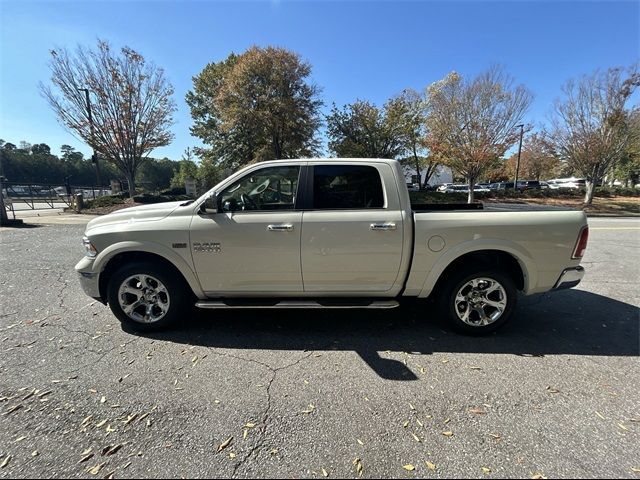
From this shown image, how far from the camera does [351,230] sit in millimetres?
3357

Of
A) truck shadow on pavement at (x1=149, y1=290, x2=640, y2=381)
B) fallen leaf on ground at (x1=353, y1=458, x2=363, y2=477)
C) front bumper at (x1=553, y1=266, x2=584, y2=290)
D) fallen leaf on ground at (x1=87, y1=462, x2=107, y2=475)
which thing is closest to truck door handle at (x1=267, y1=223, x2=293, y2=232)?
truck shadow on pavement at (x1=149, y1=290, x2=640, y2=381)

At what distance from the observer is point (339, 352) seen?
327cm

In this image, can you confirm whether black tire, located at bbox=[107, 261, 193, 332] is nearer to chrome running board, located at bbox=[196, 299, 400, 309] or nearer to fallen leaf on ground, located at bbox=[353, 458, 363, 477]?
chrome running board, located at bbox=[196, 299, 400, 309]

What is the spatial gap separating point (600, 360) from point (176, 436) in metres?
3.78

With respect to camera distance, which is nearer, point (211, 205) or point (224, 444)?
point (224, 444)

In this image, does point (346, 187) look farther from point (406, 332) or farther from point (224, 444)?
point (224, 444)

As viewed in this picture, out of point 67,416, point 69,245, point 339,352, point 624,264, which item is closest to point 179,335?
point 67,416

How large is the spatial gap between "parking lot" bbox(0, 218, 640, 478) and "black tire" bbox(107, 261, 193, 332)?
0.16 meters

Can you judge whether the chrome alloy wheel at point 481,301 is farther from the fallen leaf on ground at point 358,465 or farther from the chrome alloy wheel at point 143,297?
the chrome alloy wheel at point 143,297

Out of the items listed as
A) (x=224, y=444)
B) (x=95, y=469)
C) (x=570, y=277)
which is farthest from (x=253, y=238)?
(x=570, y=277)

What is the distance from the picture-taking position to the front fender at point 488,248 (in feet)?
11.0

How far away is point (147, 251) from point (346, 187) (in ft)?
7.38

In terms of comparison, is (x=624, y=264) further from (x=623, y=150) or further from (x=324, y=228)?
(x=623, y=150)

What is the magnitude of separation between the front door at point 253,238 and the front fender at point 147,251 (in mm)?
117
